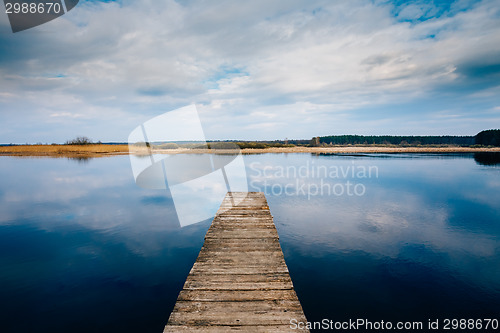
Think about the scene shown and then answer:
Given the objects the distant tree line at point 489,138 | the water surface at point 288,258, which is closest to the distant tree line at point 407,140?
the distant tree line at point 489,138

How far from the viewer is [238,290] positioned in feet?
18.4

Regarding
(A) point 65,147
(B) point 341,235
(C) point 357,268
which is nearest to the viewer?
(C) point 357,268

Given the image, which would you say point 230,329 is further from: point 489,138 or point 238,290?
point 489,138

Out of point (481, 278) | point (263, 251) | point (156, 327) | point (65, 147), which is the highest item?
point (65, 147)

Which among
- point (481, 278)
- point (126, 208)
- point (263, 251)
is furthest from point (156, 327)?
point (126, 208)

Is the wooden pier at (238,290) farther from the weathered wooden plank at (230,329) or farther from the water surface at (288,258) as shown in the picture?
the water surface at (288,258)

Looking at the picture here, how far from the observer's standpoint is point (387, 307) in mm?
6566

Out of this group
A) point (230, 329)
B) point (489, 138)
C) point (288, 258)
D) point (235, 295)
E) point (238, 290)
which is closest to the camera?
point (230, 329)

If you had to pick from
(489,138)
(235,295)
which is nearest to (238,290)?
(235,295)

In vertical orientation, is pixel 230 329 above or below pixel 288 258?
above

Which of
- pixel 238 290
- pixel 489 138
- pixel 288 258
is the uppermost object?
pixel 489 138

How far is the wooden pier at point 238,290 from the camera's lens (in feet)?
15.0

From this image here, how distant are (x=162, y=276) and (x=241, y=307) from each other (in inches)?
169

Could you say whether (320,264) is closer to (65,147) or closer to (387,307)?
(387,307)
